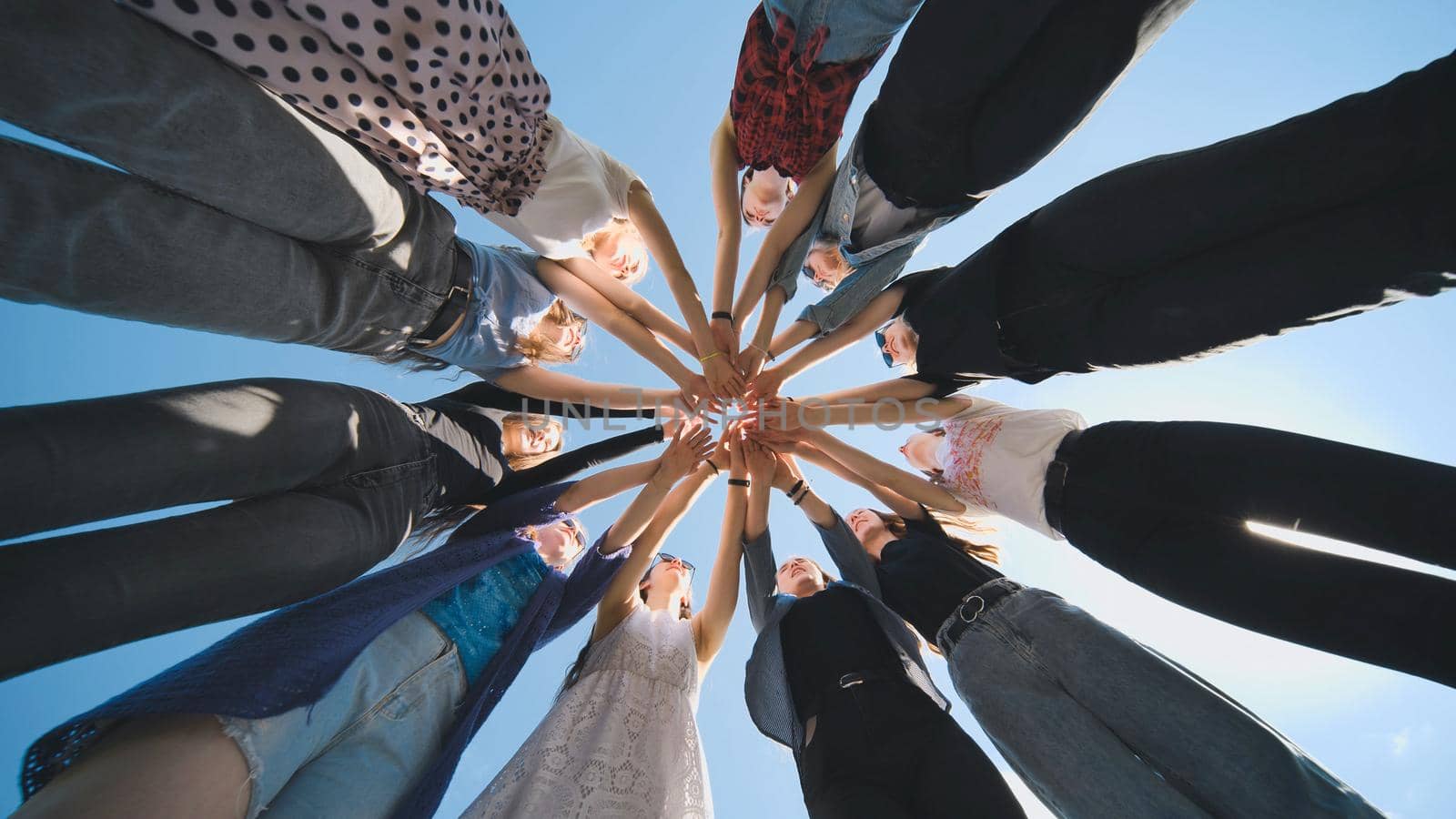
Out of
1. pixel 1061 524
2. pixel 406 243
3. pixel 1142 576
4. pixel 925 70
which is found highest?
pixel 925 70

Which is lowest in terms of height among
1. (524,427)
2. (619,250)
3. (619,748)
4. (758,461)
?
(619,748)

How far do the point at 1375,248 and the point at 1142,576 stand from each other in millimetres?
1171

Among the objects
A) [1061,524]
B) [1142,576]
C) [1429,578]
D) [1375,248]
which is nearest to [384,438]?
[1061,524]

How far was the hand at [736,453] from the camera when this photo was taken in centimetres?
329

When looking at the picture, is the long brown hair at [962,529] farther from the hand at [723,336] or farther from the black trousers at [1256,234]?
the hand at [723,336]

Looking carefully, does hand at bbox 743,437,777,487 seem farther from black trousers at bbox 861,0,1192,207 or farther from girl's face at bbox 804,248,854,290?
black trousers at bbox 861,0,1192,207

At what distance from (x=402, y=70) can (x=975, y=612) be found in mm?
2732

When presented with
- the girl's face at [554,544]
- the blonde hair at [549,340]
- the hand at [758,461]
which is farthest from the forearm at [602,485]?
the blonde hair at [549,340]

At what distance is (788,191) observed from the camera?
2912mm

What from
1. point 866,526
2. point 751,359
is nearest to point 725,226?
point 751,359

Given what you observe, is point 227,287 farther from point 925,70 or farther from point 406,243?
point 925,70

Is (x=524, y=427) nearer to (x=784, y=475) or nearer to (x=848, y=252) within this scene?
(x=784, y=475)

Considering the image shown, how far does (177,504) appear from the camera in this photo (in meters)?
1.33

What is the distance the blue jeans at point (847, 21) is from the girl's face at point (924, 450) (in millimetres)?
1896
